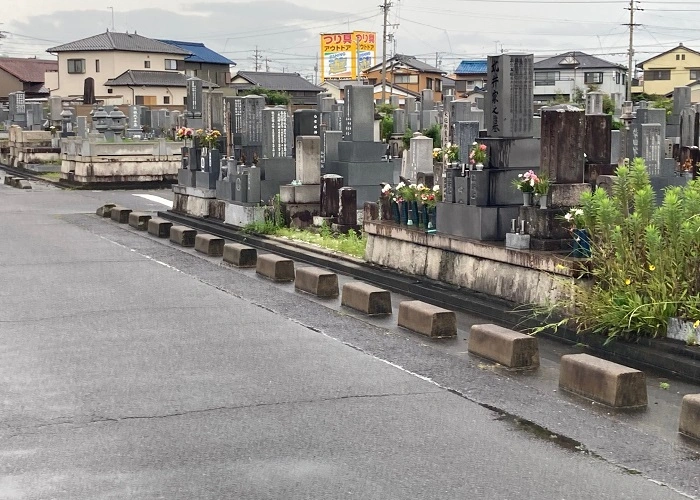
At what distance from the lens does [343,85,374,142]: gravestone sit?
19047 mm

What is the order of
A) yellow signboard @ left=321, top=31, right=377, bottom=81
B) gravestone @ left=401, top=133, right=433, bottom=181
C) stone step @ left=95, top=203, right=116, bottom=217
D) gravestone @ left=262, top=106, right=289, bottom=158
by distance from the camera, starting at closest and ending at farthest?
gravestone @ left=401, top=133, right=433, bottom=181 → gravestone @ left=262, top=106, right=289, bottom=158 → stone step @ left=95, top=203, right=116, bottom=217 → yellow signboard @ left=321, top=31, right=377, bottom=81

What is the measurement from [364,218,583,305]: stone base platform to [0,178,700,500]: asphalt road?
5.26ft

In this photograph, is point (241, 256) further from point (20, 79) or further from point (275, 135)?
point (20, 79)

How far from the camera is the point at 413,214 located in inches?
553

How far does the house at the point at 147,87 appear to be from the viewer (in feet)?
227

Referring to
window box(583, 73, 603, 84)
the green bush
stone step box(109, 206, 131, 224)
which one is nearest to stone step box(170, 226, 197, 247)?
stone step box(109, 206, 131, 224)

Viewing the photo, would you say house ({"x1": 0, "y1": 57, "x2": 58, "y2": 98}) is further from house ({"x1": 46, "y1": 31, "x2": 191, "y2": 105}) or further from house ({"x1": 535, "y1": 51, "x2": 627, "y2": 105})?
house ({"x1": 535, "y1": 51, "x2": 627, "y2": 105})

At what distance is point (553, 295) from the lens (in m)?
10.7

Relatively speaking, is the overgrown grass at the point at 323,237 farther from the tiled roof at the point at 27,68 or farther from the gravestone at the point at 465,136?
the tiled roof at the point at 27,68

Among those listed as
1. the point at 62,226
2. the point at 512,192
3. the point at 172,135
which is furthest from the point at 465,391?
the point at 172,135

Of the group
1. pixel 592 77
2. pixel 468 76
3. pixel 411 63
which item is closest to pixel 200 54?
pixel 411 63

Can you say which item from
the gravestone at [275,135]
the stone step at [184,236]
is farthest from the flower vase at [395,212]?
the gravestone at [275,135]

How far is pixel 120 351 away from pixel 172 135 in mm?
28389

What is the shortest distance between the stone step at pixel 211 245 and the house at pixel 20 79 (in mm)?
67888
